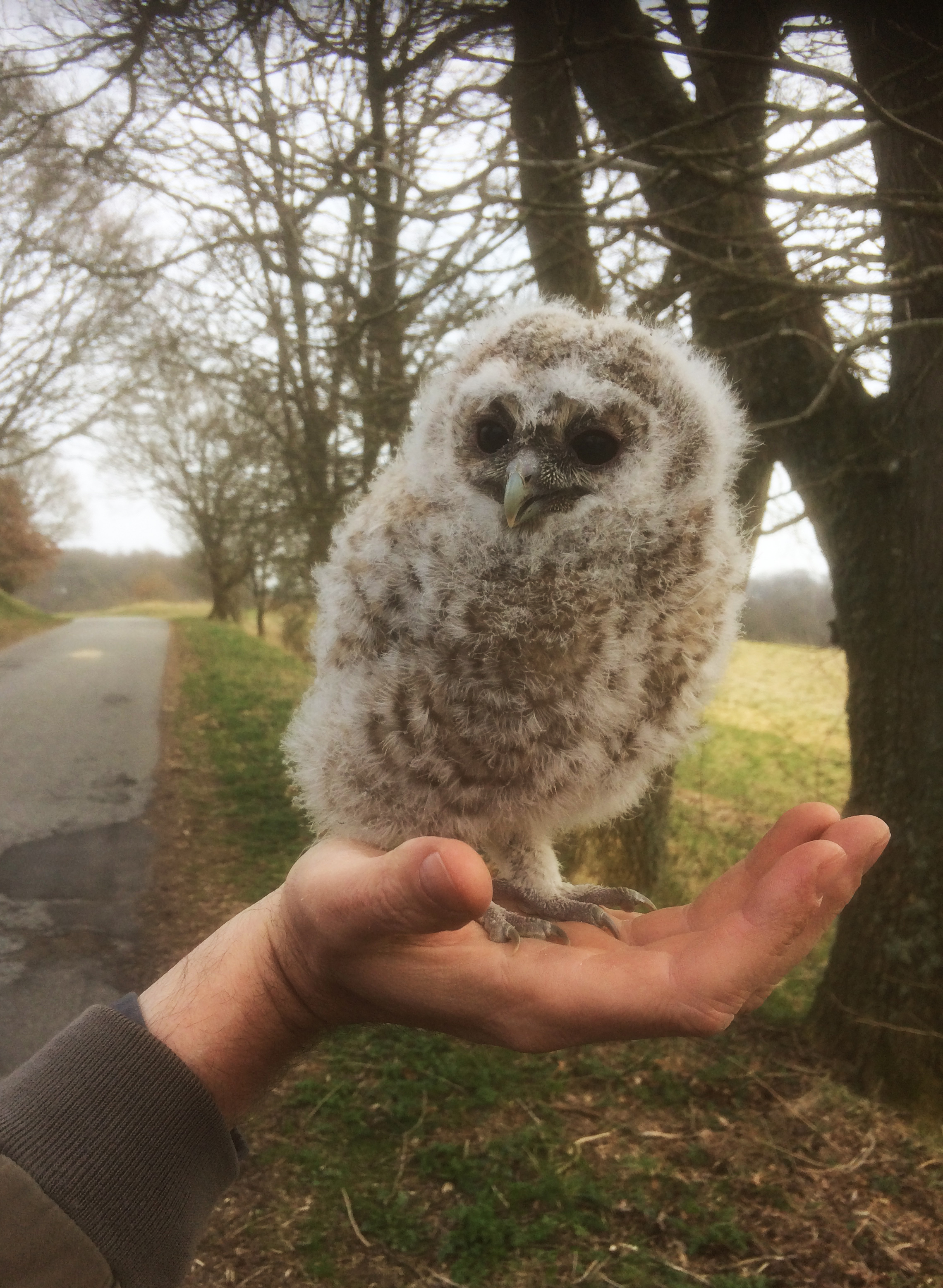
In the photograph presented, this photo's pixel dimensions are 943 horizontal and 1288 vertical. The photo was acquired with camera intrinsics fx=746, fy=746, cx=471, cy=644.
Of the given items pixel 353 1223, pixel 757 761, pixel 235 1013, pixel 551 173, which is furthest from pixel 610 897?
pixel 551 173

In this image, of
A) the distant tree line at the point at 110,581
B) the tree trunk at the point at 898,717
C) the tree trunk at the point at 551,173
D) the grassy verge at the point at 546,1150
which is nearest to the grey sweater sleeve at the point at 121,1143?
the grassy verge at the point at 546,1150

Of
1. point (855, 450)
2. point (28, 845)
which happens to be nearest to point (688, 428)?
point (855, 450)

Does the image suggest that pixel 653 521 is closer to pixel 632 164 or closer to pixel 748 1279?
pixel 632 164

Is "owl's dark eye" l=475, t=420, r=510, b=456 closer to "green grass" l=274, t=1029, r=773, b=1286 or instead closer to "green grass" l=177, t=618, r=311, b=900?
"green grass" l=177, t=618, r=311, b=900

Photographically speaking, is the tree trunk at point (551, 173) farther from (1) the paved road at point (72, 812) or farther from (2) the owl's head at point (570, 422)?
(1) the paved road at point (72, 812)

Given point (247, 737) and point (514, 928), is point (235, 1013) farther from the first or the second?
point (247, 737)

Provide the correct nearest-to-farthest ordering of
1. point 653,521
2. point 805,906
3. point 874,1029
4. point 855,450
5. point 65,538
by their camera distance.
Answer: point 805,906
point 653,521
point 65,538
point 855,450
point 874,1029

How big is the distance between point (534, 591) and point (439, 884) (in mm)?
300

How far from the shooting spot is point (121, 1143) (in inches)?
29.3

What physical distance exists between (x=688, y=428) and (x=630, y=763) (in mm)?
369

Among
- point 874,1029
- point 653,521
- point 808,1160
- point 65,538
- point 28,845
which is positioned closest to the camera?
point 653,521

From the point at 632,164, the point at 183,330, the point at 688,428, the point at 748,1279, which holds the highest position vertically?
the point at 632,164

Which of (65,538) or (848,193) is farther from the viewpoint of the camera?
(65,538)

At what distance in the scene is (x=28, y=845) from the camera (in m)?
1.12
